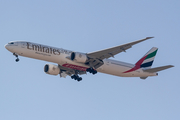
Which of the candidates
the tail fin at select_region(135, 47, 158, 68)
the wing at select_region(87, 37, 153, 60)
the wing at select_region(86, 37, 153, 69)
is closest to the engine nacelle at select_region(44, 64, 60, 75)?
the wing at select_region(86, 37, 153, 69)

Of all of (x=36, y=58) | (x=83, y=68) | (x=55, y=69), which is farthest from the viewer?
(x=55, y=69)

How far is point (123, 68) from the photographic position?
50.2 m

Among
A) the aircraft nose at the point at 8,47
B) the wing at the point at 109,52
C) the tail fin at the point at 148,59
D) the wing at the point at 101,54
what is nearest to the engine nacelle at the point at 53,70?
the wing at the point at 101,54

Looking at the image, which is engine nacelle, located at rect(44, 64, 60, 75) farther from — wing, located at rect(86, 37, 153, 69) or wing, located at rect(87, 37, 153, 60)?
wing, located at rect(87, 37, 153, 60)

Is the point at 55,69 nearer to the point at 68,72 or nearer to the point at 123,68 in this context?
the point at 68,72

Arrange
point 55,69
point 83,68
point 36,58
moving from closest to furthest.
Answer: point 36,58
point 83,68
point 55,69

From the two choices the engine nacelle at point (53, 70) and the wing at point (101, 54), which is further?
the engine nacelle at point (53, 70)

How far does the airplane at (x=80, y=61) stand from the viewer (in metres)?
44.7

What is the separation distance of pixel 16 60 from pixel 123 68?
15.7 metres

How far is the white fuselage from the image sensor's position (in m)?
44.6

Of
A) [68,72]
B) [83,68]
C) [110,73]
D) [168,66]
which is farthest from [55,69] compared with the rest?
[168,66]

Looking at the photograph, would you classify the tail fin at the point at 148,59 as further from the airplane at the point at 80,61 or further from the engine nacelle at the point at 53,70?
the engine nacelle at the point at 53,70

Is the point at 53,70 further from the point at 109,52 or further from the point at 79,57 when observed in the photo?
the point at 109,52

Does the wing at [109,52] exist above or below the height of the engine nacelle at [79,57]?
above
